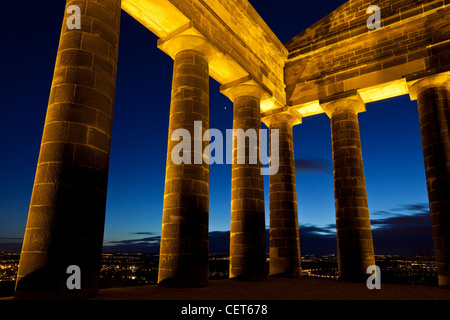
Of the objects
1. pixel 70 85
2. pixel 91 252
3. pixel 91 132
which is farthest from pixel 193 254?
pixel 70 85

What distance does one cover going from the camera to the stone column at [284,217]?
57.9 ft

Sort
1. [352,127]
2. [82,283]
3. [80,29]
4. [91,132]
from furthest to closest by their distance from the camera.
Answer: [352,127] < [80,29] < [91,132] < [82,283]

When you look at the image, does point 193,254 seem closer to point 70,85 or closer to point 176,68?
point 70,85

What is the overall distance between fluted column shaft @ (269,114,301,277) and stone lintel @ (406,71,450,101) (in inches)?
270

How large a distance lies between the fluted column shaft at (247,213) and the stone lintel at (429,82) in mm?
7757

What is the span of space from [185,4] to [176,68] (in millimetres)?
2461

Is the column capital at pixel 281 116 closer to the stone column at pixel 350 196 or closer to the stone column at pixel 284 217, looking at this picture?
the stone column at pixel 284 217

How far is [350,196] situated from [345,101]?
17.2ft

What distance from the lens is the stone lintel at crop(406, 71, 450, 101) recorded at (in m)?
15.3

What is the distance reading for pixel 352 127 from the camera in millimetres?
17547

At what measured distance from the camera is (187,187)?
Result: 11750mm

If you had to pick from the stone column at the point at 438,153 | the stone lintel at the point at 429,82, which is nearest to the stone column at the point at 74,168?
the stone column at the point at 438,153

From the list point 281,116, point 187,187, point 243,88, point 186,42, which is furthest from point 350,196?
point 186,42
